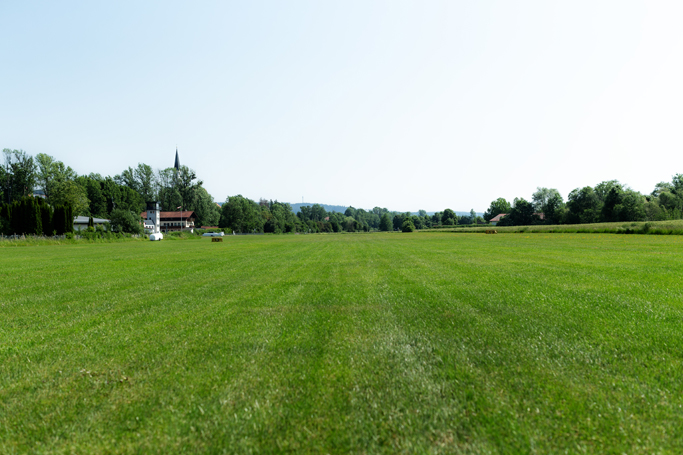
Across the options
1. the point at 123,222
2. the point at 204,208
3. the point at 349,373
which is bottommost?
the point at 349,373

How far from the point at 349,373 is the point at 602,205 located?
108 m

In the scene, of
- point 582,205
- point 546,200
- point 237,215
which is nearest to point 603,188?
point 582,205

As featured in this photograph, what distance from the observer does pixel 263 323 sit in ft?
20.2

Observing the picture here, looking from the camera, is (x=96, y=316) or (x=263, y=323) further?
(x=96, y=316)

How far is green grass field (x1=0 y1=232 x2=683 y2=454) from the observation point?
276 centimetres

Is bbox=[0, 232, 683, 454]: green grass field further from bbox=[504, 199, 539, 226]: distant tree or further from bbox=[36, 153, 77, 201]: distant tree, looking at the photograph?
bbox=[504, 199, 539, 226]: distant tree

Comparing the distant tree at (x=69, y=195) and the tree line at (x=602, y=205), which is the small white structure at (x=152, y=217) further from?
the tree line at (x=602, y=205)

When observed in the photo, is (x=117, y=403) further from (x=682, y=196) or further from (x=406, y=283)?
(x=682, y=196)

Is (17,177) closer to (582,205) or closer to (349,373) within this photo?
(349,373)

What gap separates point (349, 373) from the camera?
3.91 metres

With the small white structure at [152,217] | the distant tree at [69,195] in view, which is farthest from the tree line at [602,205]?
the distant tree at [69,195]

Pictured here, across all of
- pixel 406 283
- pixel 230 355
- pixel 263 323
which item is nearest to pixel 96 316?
pixel 263 323

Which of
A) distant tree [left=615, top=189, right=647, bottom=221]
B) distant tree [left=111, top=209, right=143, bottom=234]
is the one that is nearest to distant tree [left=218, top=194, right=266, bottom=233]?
distant tree [left=111, top=209, right=143, bottom=234]

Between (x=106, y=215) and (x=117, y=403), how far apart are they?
111m
